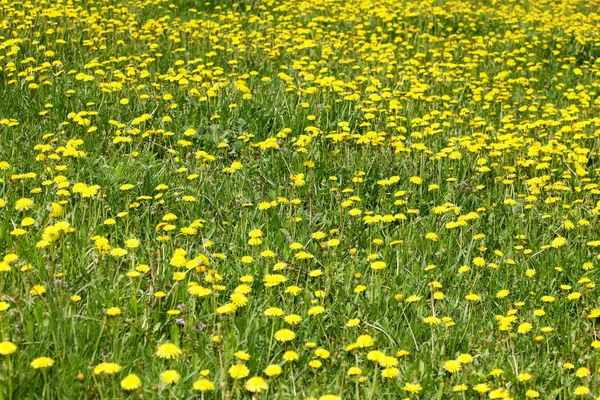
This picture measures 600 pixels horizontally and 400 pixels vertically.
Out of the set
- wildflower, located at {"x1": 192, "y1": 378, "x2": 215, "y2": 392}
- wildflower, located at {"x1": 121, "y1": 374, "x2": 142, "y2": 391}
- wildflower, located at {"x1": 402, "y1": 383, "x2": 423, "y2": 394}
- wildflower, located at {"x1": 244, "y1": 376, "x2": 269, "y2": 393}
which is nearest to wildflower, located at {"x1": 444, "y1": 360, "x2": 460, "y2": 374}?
wildflower, located at {"x1": 402, "y1": 383, "x2": 423, "y2": 394}

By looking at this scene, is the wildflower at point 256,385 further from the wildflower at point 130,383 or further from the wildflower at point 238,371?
the wildflower at point 130,383

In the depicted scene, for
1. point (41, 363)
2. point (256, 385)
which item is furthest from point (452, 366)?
point (41, 363)

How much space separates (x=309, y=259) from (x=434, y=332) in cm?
69

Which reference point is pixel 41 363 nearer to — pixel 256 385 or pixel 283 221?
pixel 256 385

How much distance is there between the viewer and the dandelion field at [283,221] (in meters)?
2.61

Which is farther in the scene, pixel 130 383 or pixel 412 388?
pixel 412 388

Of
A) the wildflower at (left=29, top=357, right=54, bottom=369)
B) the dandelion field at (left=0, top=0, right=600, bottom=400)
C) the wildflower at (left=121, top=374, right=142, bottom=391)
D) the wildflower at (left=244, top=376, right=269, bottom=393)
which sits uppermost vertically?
the wildflower at (left=29, top=357, right=54, bottom=369)

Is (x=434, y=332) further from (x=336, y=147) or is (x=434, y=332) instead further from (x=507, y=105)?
(x=507, y=105)

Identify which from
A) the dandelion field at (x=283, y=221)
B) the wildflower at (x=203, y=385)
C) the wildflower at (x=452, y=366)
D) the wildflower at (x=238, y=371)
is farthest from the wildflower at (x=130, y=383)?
the wildflower at (x=452, y=366)

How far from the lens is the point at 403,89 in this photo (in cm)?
574

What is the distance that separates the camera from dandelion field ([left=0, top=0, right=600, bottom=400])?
2.61 m

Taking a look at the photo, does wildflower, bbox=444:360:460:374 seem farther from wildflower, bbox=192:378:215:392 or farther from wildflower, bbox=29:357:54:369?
wildflower, bbox=29:357:54:369

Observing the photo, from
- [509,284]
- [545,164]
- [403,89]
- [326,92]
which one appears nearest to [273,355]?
[509,284]

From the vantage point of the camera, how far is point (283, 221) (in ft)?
12.3
